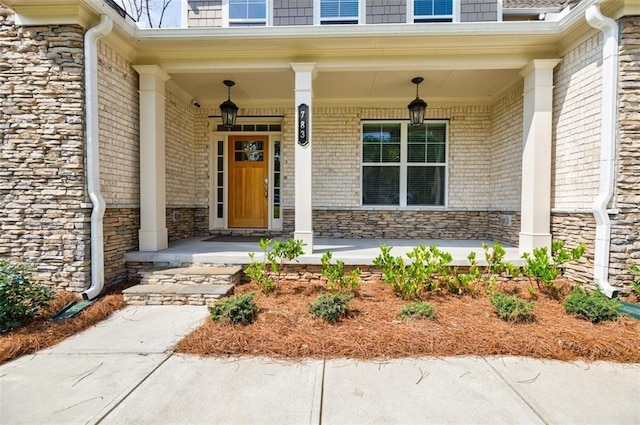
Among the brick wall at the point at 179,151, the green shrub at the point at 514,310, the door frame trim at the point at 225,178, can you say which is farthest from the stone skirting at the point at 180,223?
the green shrub at the point at 514,310

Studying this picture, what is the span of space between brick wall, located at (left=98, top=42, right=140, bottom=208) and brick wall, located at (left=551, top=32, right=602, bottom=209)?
249 inches

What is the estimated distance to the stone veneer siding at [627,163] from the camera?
3859 millimetres

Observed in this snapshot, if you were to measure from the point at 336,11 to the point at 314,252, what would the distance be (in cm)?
491

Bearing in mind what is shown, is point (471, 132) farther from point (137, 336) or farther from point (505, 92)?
point (137, 336)

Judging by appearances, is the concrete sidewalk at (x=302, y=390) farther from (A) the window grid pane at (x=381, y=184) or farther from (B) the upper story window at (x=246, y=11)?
(B) the upper story window at (x=246, y=11)

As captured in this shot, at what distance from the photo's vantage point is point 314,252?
518 cm

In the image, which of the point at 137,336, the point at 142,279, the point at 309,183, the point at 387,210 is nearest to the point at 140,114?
the point at 142,279

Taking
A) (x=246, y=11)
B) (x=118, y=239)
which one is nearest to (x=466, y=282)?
(x=118, y=239)

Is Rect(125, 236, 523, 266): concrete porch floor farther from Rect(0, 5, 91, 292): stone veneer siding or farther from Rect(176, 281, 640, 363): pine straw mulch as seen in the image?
Rect(176, 281, 640, 363): pine straw mulch

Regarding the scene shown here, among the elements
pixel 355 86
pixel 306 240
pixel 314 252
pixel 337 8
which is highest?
pixel 337 8

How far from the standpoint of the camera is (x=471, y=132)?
6.98 metres

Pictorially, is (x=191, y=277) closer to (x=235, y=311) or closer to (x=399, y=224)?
(x=235, y=311)

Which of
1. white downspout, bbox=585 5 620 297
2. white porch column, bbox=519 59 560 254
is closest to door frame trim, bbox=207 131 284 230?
white porch column, bbox=519 59 560 254

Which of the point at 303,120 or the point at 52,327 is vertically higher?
the point at 303,120
